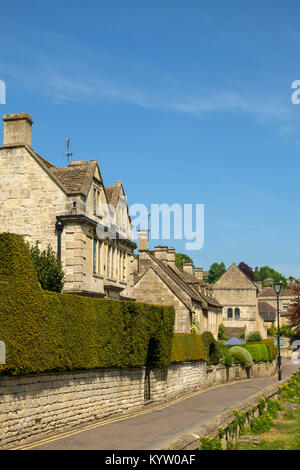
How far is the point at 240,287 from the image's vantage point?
82562 millimetres

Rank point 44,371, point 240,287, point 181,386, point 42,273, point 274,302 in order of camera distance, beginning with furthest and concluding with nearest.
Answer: point 274,302 < point 240,287 < point 181,386 < point 42,273 < point 44,371

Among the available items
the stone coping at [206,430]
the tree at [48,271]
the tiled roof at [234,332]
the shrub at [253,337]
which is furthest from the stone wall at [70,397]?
the tiled roof at [234,332]

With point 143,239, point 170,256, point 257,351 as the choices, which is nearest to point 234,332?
point 257,351

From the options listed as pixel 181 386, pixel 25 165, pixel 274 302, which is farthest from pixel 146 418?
pixel 274 302

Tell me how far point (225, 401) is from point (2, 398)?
1705cm

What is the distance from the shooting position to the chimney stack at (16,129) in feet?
97.6

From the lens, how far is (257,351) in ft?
178

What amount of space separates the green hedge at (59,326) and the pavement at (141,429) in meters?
2.14

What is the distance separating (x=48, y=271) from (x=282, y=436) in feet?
40.8

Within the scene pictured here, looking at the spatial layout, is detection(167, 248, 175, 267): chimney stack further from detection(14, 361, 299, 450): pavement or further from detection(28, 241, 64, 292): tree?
detection(28, 241, 64, 292): tree

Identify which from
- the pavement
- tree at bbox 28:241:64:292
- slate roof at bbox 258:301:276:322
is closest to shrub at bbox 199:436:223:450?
the pavement

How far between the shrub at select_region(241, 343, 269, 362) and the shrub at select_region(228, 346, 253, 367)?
11.8ft

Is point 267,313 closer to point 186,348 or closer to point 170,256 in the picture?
point 170,256

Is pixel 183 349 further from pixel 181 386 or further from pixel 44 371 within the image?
pixel 44 371
